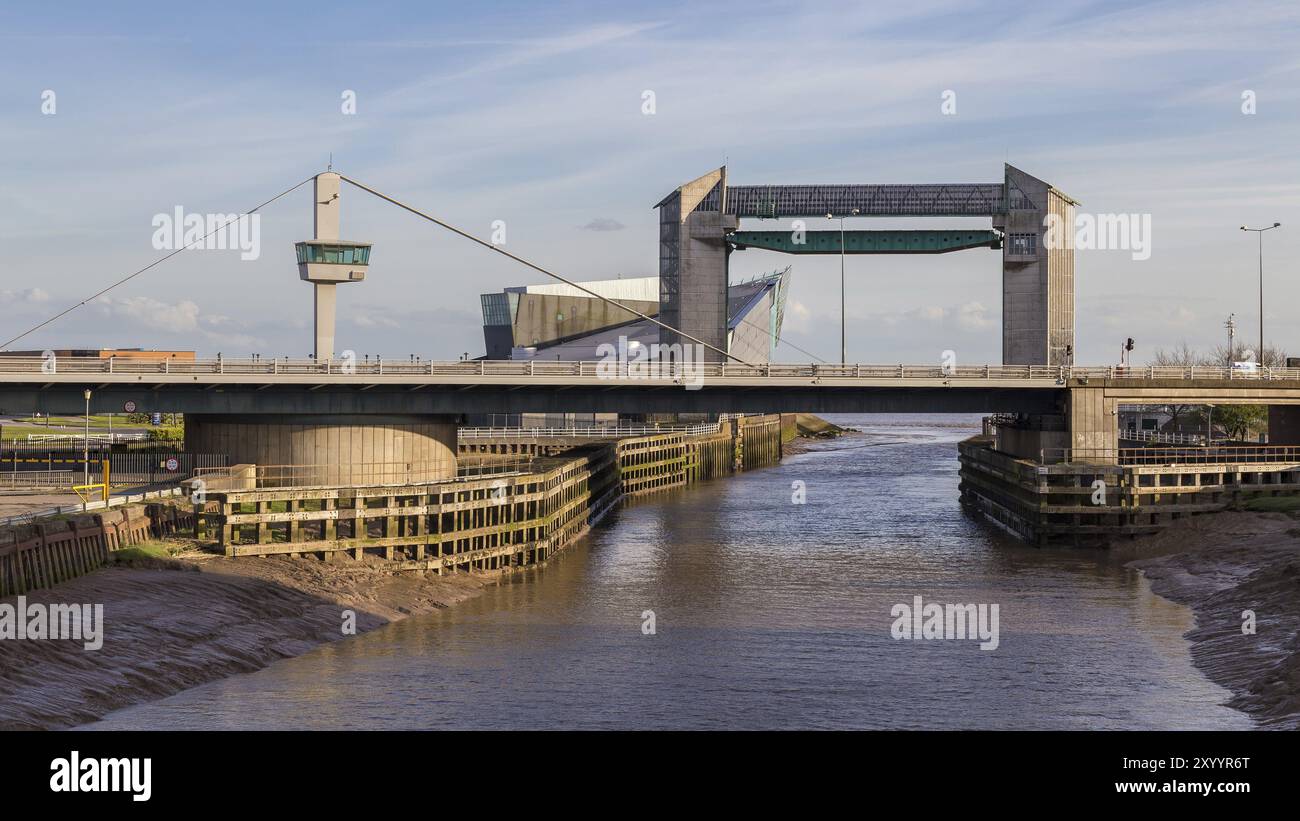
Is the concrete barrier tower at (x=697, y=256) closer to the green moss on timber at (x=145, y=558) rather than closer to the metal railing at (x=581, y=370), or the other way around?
the metal railing at (x=581, y=370)

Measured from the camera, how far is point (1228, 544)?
59750mm

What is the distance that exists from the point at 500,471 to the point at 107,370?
19.2 m

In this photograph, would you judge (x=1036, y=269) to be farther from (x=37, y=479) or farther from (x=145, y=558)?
(x=145, y=558)

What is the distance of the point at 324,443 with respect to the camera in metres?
64.9

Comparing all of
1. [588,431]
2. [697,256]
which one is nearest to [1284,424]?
[697,256]

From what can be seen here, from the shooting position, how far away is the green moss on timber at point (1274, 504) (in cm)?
6559

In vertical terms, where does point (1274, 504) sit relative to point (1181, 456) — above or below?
below

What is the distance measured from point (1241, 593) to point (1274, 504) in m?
21.9

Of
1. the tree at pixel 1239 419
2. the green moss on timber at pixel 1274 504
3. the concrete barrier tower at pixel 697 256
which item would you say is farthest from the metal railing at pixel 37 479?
the tree at pixel 1239 419

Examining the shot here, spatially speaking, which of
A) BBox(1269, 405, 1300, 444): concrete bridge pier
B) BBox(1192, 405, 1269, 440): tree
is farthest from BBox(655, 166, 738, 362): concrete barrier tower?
BBox(1269, 405, 1300, 444): concrete bridge pier

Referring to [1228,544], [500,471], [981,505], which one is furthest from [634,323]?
[1228,544]

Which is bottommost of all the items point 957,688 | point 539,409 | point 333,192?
point 957,688

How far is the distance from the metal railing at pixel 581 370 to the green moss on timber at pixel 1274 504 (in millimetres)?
8886

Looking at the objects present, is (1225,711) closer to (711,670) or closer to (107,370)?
(711,670)
